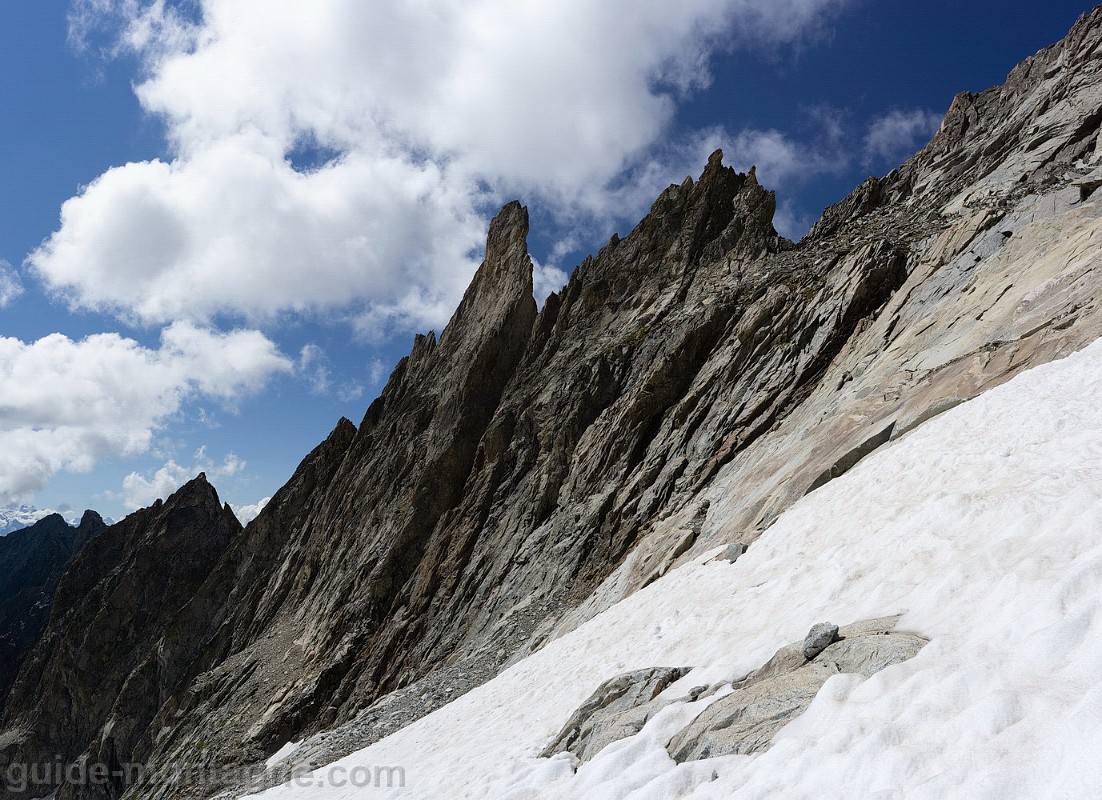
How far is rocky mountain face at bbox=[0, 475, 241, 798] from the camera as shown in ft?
209

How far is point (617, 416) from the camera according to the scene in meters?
33.8

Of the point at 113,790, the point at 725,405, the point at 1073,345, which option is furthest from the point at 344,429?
the point at 1073,345

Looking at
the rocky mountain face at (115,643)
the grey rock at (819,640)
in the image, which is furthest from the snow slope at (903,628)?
the rocky mountain face at (115,643)

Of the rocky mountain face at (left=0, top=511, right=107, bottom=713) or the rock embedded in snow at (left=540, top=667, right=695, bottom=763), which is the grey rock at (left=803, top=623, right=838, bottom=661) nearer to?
the rock embedded in snow at (left=540, top=667, right=695, bottom=763)

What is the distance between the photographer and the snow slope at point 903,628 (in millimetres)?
4602

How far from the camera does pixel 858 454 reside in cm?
1546

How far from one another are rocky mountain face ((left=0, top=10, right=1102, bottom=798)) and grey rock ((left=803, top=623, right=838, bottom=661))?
28.0 ft

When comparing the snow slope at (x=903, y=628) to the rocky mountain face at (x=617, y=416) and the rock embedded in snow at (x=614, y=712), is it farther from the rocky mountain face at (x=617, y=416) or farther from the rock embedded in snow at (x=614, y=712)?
the rocky mountain face at (x=617, y=416)

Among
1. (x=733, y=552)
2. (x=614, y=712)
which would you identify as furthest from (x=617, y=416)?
(x=614, y=712)

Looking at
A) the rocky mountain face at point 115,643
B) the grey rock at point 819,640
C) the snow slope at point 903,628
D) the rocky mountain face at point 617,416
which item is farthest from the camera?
the rocky mountain face at point 115,643

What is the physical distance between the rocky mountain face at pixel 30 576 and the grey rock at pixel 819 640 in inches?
4850

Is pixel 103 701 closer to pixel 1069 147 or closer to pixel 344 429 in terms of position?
pixel 344 429

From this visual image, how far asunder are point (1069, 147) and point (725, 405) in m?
19.4

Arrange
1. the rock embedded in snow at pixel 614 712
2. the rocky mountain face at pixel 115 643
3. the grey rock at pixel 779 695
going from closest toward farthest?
the grey rock at pixel 779 695 → the rock embedded in snow at pixel 614 712 → the rocky mountain face at pixel 115 643
